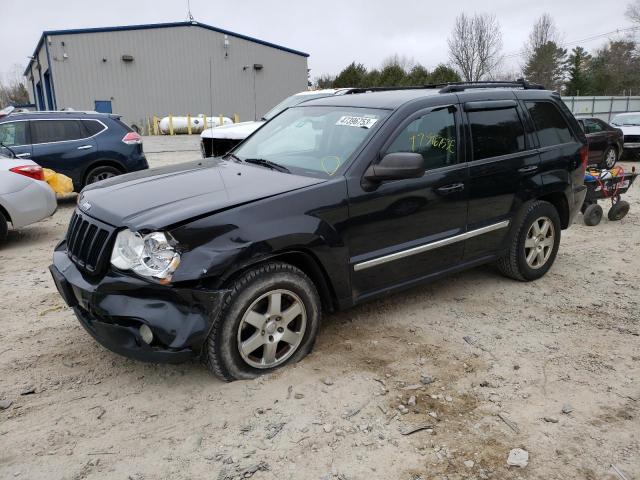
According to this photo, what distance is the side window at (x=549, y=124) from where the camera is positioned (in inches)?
194

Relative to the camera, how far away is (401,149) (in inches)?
152

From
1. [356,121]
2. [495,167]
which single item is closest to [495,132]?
[495,167]

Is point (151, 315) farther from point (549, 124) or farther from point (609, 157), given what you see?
point (609, 157)

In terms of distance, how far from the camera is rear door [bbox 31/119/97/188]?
362 inches

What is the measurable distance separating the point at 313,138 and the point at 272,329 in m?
1.62

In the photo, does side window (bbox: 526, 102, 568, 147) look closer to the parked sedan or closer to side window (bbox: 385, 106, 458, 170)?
side window (bbox: 385, 106, 458, 170)

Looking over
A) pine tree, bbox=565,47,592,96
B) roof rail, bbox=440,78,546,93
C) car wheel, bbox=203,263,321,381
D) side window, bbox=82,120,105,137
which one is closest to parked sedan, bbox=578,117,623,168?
roof rail, bbox=440,78,546,93

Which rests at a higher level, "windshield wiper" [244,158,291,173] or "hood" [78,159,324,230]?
"windshield wiper" [244,158,291,173]

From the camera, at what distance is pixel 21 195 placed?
6.59 meters

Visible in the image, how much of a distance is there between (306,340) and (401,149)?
1537 millimetres

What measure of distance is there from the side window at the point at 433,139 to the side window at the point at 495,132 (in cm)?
24

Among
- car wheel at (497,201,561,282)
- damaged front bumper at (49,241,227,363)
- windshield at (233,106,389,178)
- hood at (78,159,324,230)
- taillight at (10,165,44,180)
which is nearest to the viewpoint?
damaged front bumper at (49,241,227,363)

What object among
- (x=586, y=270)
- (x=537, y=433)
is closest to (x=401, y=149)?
(x=537, y=433)

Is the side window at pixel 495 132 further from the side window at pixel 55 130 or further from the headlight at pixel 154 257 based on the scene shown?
the side window at pixel 55 130
